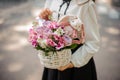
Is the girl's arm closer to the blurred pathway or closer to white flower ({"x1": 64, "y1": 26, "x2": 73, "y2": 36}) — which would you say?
white flower ({"x1": 64, "y1": 26, "x2": 73, "y2": 36})

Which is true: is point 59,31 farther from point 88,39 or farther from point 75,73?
point 75,73

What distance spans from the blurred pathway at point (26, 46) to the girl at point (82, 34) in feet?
4.70

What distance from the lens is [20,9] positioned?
524cm

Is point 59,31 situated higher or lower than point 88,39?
higher

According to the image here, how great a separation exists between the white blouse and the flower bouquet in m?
0.14

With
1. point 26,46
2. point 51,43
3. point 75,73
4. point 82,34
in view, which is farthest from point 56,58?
point 26,46

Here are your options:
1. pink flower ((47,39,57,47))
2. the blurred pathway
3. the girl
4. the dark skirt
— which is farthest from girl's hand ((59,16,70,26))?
the blurred pathway

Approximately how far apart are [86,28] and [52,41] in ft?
0.82

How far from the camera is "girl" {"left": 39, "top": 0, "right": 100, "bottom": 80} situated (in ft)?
4.11

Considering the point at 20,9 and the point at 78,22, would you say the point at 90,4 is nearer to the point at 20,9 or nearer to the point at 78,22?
the point at 78,22

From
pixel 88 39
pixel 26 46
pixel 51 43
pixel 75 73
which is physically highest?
pixel 51 43

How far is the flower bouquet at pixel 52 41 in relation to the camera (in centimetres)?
112

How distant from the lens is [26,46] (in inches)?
140

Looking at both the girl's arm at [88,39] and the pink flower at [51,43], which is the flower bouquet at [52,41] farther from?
the girl's arm at [88,39]
